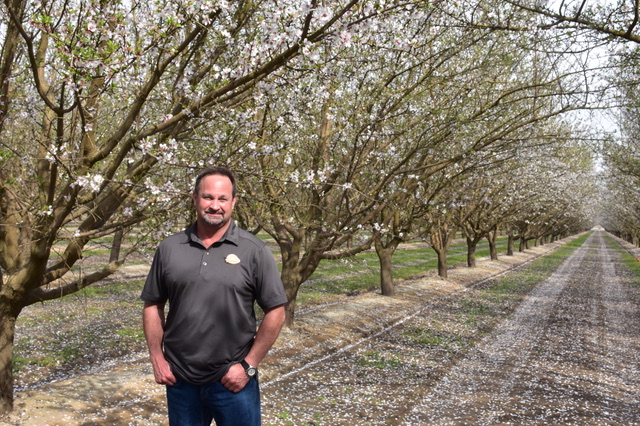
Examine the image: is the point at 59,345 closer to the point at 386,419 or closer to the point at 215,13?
the point at 386,419

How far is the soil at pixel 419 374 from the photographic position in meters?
8.60

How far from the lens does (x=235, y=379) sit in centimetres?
369

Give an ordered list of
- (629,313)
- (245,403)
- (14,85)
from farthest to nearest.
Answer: (629,313) → (14,85) → (245,403)

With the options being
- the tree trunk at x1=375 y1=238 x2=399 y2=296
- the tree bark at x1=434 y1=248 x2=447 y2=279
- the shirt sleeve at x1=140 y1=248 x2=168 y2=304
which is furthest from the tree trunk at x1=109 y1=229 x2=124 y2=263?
the tree bark at x1=434 y1=248 x2=447 y2=279

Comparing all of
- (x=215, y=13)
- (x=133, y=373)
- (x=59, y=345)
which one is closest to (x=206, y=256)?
(x=215, y=13)

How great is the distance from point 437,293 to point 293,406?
53.7ft

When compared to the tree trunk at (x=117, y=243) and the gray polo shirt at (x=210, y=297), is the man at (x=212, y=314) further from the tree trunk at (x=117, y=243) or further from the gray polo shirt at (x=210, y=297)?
the tree trunk at (x=117, y=243)

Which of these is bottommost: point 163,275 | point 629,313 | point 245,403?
point 629,313

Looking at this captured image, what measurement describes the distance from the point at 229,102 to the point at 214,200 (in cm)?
438

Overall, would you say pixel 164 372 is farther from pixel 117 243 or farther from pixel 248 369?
pixel 117 243

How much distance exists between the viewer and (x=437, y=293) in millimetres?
24203

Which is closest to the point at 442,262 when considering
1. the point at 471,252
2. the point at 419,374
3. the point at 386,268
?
the point at 386,268

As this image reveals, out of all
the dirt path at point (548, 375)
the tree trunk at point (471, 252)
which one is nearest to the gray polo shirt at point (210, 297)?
the dirt path at point (548, 375)

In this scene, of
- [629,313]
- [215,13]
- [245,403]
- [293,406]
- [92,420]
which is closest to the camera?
[245,403]
